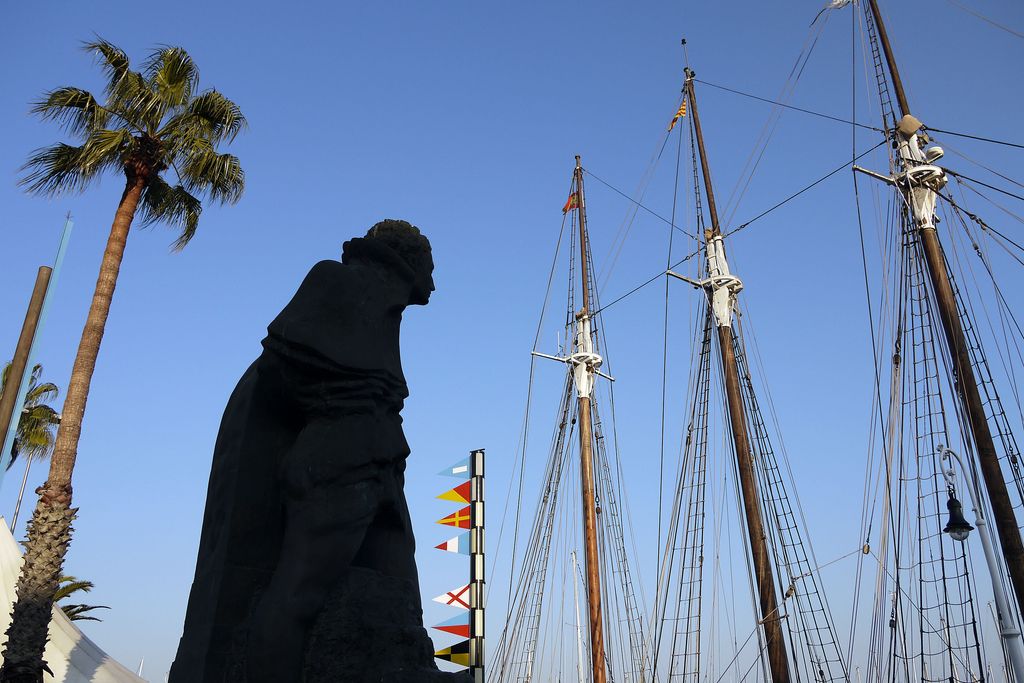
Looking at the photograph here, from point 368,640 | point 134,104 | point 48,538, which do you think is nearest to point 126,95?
point 134,104

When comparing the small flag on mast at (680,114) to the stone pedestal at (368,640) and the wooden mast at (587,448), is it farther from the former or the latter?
the stone pedestal at (368,640)

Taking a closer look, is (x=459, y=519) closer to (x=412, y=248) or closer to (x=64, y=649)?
(x=412, y=248)

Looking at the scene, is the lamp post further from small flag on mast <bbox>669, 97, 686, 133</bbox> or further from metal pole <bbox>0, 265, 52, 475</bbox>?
small flag on mast <bbox>669, 97, 686, 133</bbox>

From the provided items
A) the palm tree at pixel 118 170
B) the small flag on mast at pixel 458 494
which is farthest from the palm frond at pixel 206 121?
the small flag on mast at pixel 458 494

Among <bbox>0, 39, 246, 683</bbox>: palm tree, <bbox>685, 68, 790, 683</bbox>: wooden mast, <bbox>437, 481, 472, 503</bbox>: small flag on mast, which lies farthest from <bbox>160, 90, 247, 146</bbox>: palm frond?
<bbox>685, 68, 790, 683</bbox>: wooden mast

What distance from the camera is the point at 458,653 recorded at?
356 inches

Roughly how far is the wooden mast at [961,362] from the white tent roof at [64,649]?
19052 mm

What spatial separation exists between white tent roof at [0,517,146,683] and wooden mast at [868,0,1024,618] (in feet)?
62.5

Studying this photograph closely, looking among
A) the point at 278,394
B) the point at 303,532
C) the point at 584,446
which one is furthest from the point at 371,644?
the point at 584,446

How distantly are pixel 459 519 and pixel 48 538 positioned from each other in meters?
7.19

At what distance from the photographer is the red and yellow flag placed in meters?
10.2

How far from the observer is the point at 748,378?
2608 centimetres

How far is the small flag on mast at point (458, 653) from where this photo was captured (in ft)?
29.6

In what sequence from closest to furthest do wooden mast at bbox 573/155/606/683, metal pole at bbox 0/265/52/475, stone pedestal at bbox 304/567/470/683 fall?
stone pedestal at bbox 304/567/470/683, metal pole at bbox 0/265/52/475, wooden mast at bbox 573/155/606/683
